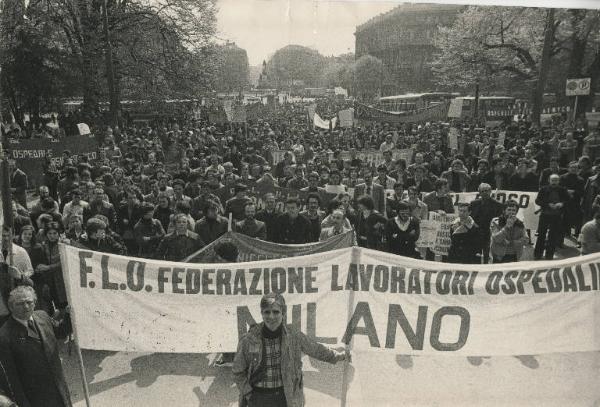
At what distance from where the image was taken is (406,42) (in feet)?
154

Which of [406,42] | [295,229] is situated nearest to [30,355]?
[295,229]

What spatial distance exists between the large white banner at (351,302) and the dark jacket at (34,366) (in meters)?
0.70

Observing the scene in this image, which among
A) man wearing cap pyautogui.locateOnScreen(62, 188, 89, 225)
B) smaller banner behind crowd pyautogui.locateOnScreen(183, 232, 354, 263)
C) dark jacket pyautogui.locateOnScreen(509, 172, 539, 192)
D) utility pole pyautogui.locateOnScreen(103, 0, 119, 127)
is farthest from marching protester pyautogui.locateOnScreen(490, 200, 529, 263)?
utility pole pyautogui.locateOnScreen(103, 0, 119, 127)

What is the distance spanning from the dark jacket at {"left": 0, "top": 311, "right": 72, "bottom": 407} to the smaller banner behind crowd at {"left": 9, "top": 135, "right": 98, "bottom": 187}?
10826 millimetres

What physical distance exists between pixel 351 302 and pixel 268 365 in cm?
120

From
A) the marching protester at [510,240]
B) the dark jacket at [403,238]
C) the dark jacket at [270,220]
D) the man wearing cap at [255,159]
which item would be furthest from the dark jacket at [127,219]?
the man wearing cap at [255,159]

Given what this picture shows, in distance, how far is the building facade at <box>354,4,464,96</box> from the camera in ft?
137

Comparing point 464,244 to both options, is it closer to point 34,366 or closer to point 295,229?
point 295,229

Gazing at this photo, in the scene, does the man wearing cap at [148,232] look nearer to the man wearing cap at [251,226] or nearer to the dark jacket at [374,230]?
the man wearing cap at [251,226]

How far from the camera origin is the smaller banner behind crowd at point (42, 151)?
14.5m

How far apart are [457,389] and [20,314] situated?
3813 mm

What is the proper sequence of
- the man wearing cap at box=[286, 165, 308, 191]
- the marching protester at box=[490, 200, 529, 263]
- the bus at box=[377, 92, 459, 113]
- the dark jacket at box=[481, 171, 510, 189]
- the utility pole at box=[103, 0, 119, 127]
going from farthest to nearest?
1. the bus at box=[377, 92, 459, 113]
2. the utility pole at box=[103, 0, 119, 127]
3. the dark jacket at box=[481, 171, 510, 189]
4. the man wearing cap at box=[286, 165, 308, 191]
5. the marching protester at box=[490, 200, 529, 263]

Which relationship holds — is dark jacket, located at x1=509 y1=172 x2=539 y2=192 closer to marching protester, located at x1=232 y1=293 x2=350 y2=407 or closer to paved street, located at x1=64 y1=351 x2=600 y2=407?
paved street, located at x1=64 y1=351 x2=600 y2=407

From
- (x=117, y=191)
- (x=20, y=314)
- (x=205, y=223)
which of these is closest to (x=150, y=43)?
(x=117, y=191)
